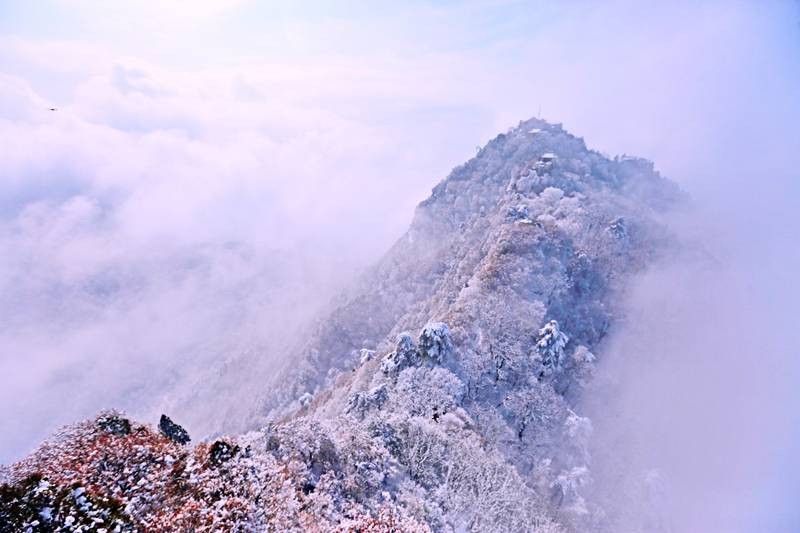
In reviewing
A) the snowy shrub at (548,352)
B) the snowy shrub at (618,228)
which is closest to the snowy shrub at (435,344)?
the snowy shrub at (548,352)

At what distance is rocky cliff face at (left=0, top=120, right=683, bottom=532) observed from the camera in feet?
86.6

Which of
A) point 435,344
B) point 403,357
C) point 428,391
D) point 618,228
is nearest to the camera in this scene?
point 428,391

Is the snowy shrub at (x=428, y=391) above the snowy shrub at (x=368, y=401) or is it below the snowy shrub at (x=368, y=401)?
above

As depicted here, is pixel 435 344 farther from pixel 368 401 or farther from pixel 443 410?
pixel 368 401

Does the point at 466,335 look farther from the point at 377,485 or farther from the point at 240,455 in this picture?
the point at 240,455

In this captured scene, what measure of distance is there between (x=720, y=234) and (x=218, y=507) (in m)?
184

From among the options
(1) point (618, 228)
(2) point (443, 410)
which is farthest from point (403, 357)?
(1) point (618, 228)

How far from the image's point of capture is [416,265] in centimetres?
16775

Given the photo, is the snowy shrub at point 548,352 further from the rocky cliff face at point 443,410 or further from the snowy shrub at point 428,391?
the snowy shrub at point 428,391

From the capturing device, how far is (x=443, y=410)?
61656 mm

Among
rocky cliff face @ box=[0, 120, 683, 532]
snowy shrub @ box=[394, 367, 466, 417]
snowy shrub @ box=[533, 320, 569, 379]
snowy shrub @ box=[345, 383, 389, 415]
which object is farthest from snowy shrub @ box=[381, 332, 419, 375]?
snowy shrub @ box=[533, 320, 569, 379]

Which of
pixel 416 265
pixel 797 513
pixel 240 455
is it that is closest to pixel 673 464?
pixel 797 513

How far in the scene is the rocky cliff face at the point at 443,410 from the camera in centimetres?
2641

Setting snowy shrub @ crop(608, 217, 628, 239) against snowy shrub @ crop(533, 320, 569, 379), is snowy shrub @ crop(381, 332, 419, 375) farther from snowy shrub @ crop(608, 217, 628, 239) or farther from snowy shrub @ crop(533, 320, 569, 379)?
snowy shrub @ crop(608, 217, 628, 239)
